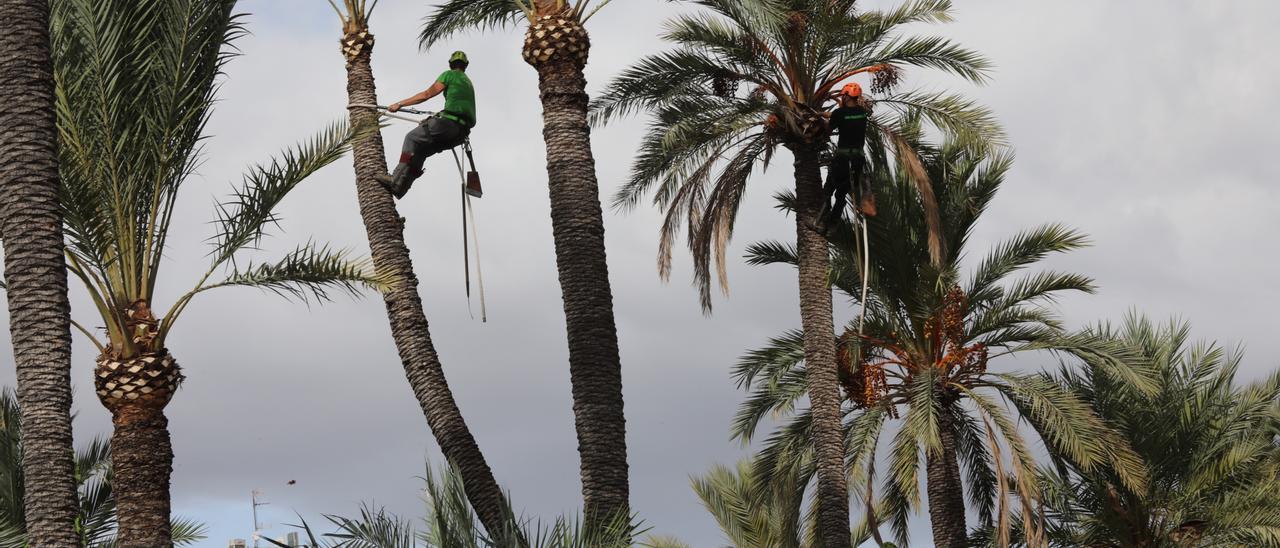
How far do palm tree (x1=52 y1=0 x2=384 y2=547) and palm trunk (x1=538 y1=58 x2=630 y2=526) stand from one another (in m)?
1.80

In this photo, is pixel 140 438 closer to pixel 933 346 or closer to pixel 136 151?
pixel 136 151

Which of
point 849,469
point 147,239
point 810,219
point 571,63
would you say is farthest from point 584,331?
point 849,469

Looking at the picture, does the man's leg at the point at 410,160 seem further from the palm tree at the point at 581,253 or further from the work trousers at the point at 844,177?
the work trousers at the point at 844,177

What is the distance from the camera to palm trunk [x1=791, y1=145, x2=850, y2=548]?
18.3 meters

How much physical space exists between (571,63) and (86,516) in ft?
25.7

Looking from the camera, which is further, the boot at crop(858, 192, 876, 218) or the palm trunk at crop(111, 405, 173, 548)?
the boot at crop(858, 192, 876, 218)

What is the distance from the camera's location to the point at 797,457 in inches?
847

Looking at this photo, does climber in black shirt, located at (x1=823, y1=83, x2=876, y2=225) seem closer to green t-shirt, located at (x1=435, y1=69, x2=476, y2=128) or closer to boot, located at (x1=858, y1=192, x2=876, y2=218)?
boot, located at (x1=858, y1=192, x2=876, y2=218)

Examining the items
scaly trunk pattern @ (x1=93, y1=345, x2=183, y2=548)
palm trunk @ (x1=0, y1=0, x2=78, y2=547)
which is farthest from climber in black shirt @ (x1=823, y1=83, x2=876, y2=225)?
palm trunk @ (x1=0, y1=0, x2=78, y2=547)

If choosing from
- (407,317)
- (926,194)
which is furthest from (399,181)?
(926,194)

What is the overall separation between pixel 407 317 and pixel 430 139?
1.69 metres

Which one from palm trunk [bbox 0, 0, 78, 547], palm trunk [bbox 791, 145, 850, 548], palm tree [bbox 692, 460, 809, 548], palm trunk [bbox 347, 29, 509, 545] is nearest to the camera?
palm trunk [bbox 0, 0, 78, 547]

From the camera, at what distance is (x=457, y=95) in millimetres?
13906

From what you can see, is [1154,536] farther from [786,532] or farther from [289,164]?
[289,164]
